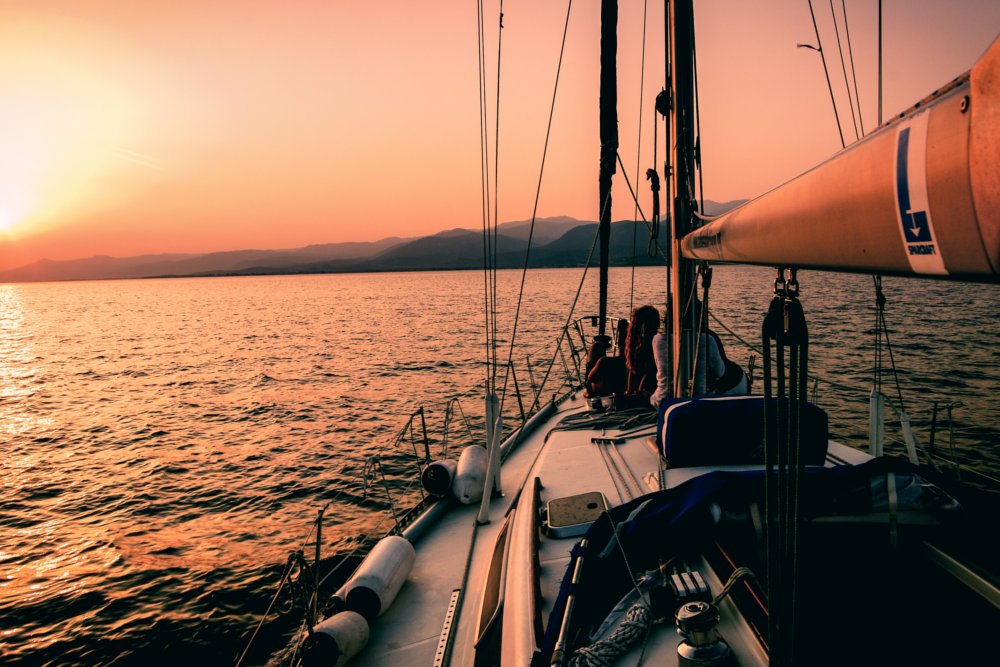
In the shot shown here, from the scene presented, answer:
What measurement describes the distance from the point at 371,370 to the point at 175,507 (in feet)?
51.7

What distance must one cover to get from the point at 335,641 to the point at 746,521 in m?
3.41

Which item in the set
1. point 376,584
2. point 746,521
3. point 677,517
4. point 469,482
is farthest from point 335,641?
point 746,521

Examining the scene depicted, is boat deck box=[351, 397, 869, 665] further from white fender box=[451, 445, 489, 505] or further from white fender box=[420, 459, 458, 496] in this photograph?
white fender box=[420, 459, 458, 496]

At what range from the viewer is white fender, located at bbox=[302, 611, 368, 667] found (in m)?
4.50

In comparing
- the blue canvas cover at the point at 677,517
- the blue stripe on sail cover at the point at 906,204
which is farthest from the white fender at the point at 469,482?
the blue stripe on sail cover at the point at 906,204

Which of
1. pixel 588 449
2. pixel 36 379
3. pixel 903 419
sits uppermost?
pixel 903 419

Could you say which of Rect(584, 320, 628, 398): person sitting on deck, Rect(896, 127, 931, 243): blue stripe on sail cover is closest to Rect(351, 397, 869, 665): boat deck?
Rect(584, 320, 628, 398): person sitting on deck

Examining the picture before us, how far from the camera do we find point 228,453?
15805 millimetres

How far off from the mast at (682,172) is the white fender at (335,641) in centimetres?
439

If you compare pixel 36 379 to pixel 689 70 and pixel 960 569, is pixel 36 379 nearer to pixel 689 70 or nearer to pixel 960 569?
pixel 689 70

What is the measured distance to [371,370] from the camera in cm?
2789

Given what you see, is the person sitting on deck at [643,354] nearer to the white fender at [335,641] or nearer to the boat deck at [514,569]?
the boat deck at [514,569]

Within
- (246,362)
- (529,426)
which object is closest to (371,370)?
(246,362)

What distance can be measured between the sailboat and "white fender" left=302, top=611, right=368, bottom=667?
0.02 metres
